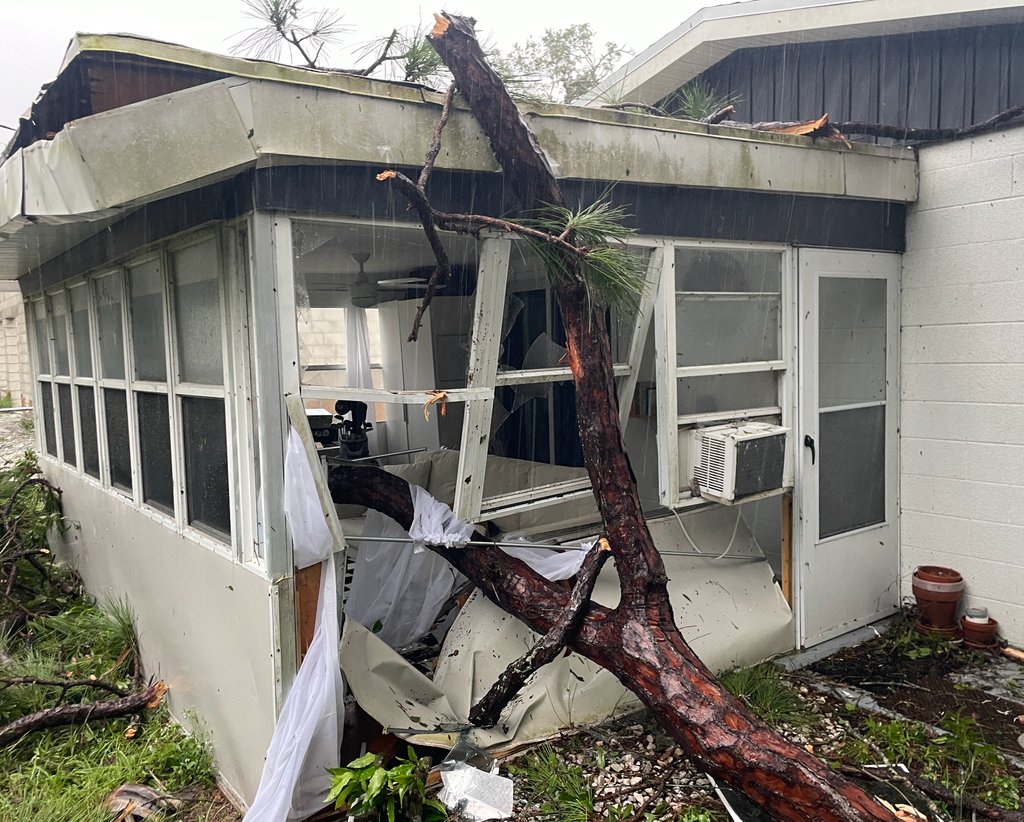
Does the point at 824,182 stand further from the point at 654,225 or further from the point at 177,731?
the point at 177,731

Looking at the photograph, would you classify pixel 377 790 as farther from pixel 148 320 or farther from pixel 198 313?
pixel 148 320

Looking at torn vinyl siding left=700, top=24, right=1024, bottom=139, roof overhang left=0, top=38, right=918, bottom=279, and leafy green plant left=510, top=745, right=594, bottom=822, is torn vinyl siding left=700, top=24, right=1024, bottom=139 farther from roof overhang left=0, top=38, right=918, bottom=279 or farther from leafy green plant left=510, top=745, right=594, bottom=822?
leafy green plant left=510, top=745, right=594, bottom=822

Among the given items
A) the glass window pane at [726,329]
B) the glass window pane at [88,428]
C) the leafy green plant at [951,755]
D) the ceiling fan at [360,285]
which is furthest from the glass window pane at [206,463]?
the leafy green plant at [951,755]

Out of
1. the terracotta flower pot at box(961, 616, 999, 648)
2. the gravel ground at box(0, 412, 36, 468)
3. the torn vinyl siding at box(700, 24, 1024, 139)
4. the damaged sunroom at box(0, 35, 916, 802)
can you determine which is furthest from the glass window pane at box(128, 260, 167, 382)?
the gravel ground at box(0, 412, 36, 468)

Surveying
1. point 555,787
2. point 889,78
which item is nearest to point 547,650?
point 555,787

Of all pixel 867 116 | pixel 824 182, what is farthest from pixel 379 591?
pixel 867 116

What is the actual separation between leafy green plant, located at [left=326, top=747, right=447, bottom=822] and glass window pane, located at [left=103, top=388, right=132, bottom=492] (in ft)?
8.09

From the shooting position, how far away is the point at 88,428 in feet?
16.8

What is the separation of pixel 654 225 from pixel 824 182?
1.17 m

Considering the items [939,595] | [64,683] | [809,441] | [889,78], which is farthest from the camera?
[889,78]

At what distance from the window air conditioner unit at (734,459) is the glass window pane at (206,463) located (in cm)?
220

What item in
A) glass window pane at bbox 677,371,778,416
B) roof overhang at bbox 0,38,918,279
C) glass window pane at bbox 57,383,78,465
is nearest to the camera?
roof overhang at bbox 0,38,918,279

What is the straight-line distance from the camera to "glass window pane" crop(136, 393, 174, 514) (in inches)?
145

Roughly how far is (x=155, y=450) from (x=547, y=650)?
2215 millimetres
